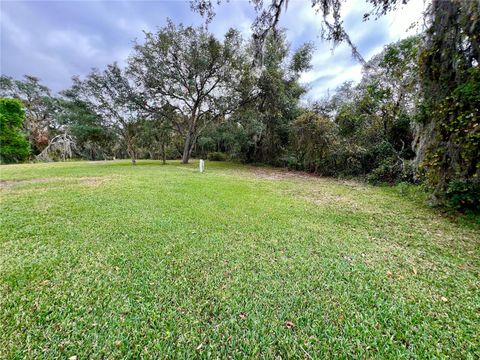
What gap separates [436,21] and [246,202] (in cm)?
500

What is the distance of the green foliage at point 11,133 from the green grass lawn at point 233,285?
18.7 m

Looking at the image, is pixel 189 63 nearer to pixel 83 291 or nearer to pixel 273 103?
pixel 273 103

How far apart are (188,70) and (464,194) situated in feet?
44.6

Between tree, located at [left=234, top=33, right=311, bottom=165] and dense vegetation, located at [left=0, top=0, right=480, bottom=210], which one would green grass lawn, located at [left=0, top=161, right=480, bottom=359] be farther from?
tree, located at [left=234, top=33, right=311, bottom=165]

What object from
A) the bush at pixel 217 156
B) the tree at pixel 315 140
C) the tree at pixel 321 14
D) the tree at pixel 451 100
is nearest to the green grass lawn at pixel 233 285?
the tree at pixel 451 100

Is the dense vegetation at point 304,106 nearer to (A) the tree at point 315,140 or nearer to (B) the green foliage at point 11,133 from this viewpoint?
(A) the tree at point 315,140

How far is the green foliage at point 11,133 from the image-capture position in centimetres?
1518

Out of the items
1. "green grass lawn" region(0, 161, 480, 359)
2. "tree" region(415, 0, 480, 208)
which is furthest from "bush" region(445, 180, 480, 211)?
"green grass lawn" region(0, 161, 480, 359)

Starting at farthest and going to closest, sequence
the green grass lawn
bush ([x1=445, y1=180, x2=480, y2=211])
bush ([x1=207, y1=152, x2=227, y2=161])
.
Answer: bush ([x1=207, y1=152, x2=227, y2=161]) < bush ([x1=445, y1=180, x2=480, y2=211]) < the green grass lawn

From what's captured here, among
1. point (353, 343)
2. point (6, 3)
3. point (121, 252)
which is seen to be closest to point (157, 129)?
point (6, 3)

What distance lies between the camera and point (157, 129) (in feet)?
48.5

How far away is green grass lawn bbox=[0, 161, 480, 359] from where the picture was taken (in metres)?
1.32

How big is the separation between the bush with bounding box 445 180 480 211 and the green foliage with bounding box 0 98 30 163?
84.6ft

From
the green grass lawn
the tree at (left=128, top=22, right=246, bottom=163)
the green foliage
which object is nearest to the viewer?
the green grass lawn
